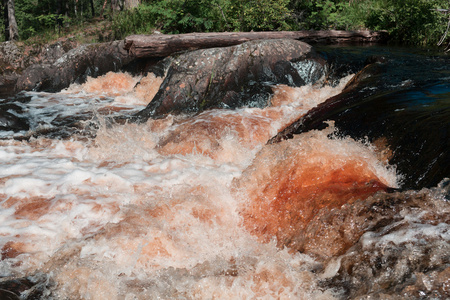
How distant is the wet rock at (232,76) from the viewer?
6477 mm

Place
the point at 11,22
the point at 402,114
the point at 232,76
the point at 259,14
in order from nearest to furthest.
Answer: the point at 402,114
the point at 232,76
the point at 259,14
the point at 11,22

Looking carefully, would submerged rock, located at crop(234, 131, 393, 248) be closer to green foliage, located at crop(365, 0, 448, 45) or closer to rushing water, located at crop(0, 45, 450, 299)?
rushing water, located at crop(0, 45, 450, 299)

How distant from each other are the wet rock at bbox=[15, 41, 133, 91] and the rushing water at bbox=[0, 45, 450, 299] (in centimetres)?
418

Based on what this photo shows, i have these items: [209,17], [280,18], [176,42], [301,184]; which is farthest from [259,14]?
[301,184]

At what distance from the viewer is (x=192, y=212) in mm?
3453

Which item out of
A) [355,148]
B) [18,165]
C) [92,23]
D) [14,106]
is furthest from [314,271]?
[92,23]

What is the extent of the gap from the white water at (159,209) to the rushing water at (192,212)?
0.01 m

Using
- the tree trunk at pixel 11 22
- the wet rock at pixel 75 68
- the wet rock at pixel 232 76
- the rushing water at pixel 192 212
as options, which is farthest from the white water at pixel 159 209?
the tree trunk at pixel 11 22

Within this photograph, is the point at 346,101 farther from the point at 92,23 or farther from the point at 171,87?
the point at 92,23

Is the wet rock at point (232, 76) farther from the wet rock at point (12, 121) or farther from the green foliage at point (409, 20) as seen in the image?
the green foliage at point (409, 20)

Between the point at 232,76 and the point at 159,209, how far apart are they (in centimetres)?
378

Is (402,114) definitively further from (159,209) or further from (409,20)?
(409,20)

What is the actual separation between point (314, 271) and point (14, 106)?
7367 millimetres

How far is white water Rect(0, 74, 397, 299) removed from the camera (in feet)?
8.16
